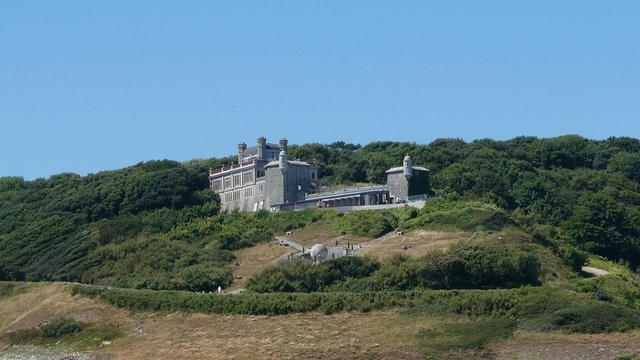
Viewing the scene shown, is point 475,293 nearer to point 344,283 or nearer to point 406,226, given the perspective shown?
point 344,283

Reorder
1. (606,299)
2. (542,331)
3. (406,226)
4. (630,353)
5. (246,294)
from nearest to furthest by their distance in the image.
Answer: (630,353) → (542,331) → (606,299) → (246,294) → (406,226)

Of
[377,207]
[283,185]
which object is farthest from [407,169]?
[283,185]

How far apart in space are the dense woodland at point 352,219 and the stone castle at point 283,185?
211 cm

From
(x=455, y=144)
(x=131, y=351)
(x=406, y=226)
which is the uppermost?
(x=455, y=144)

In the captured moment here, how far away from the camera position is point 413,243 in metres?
79.8

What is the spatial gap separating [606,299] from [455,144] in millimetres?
63028

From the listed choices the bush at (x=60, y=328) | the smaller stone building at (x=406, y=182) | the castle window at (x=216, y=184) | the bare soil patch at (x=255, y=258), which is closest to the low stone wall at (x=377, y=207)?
the smaller stone building at (x=406, y=182)

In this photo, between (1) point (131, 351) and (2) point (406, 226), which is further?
(2) point (406, 226)

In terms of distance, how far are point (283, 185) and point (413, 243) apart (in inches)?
787

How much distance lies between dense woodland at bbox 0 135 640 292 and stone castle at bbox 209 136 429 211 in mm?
2113

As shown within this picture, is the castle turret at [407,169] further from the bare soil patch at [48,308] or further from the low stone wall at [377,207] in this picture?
the bare soil patch at [48,308]

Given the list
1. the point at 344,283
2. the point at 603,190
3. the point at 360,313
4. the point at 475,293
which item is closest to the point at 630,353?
the point at 475,293

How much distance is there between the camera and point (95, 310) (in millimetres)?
74938

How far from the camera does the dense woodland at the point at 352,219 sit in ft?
242
